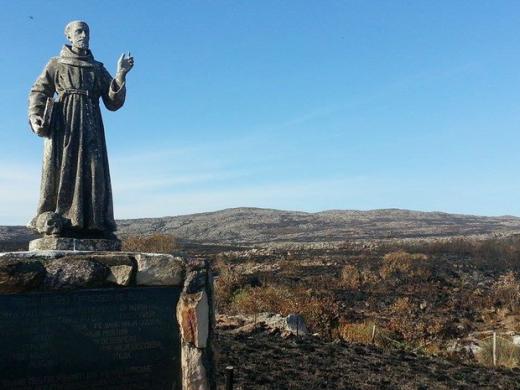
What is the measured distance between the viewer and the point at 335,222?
246ft

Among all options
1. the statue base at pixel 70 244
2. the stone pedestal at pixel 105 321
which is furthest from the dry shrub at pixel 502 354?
the statue base at pixel 70 244

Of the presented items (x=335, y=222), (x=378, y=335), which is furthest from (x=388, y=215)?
(x=378, y=335)

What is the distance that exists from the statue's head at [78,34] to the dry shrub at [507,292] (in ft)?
37.6

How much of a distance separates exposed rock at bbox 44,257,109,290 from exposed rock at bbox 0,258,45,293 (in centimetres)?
7

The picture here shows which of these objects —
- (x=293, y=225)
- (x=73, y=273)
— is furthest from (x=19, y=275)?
(x=293, y=225)

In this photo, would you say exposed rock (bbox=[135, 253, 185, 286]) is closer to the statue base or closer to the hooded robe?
the statue base

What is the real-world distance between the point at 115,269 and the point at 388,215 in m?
80.7

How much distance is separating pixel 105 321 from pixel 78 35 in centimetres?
257

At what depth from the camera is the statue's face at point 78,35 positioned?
546cm

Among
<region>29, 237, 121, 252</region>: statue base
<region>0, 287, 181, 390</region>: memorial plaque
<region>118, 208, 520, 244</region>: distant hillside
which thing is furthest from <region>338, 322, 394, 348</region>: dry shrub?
<region>118, 208, 520, 244</region>: distant hillside

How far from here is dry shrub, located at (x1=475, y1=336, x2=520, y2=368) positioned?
29.1ft

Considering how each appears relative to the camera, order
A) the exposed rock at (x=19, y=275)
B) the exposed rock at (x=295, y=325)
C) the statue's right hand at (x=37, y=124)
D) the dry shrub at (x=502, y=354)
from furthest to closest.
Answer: the exposed rock at (x=295, y=325) < the dry shrub at (x=502, y=354) < the statue's right hand at (x=37, y=124) < the exposed rock at (x=19, y=275)

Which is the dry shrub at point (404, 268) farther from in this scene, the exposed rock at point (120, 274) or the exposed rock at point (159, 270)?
the exposed rock at point (120, 274)

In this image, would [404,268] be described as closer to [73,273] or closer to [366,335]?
[366,335]
